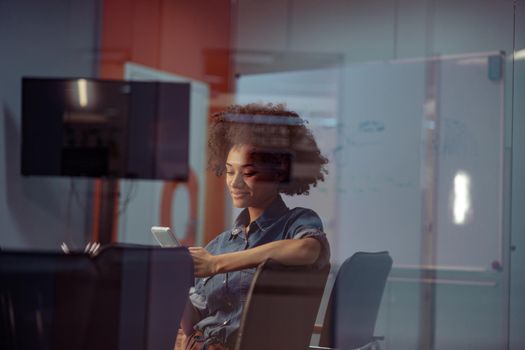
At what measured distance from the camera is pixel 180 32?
2.68 m

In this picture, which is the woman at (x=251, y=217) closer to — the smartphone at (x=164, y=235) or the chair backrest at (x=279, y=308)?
the chair backrest at (x=279, y=308)

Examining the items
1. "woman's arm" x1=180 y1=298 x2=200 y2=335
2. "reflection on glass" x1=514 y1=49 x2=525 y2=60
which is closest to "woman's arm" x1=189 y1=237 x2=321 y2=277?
"woman's arm" x1=180 y1=298 x2=200 y2=335

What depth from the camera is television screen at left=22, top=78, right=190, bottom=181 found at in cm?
261

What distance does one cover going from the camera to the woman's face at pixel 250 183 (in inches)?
98.3

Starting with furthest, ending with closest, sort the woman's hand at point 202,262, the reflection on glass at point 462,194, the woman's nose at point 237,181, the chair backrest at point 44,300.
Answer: the reflection on glass at point 462,194
the woman's nose at point 237,181
the woman's hand at point 202,262
the chair backrest at point 44,300

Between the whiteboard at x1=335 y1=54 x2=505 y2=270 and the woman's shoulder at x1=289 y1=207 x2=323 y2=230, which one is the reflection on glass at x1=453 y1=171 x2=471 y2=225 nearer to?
the whiteboard at x1=335 y1=54 x2=505 y2=270

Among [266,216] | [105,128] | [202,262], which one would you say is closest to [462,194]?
[266,216]

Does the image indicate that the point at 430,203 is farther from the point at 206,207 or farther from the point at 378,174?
the point at 206,207

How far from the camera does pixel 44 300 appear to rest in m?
2.29

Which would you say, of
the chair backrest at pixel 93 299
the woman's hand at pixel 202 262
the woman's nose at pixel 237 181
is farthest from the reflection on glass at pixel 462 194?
the chair backrest at pixel 93 299

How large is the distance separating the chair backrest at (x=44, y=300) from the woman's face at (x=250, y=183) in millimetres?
578

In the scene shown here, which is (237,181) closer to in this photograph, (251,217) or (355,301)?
(251,217)

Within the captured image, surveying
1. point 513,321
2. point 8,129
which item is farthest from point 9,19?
point 513,321

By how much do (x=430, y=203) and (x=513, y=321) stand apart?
58 centimetres
